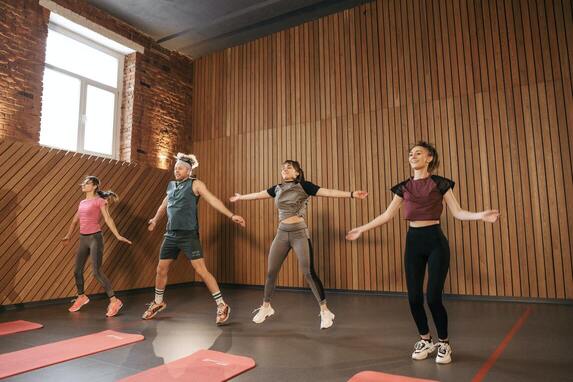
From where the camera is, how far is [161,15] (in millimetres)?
6902

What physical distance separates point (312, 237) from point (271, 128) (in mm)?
2119

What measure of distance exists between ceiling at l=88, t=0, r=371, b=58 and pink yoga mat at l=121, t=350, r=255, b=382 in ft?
18.7

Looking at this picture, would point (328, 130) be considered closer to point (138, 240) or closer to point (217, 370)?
point (138, 240)

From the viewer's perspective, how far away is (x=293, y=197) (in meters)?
4.09

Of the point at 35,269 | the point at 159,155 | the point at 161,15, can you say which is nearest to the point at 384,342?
the point at 35,269

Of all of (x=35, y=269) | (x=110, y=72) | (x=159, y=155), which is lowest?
(x=35, y=269)

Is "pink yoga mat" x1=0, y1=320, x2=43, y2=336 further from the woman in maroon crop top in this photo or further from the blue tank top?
the woman in maroon crop top

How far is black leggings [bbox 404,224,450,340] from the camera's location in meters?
2.75

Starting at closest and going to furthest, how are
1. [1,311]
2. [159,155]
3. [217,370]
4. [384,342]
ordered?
1. [217,370]
2. [384,342]
3. [1,311]
4. [159,155]

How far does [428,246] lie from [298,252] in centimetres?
150

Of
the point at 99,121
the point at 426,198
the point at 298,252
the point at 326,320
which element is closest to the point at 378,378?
the point at 426,198

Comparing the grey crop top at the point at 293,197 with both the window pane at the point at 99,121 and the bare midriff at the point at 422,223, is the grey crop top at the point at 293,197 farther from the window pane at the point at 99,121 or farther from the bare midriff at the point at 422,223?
the window pane at the point at 99,121

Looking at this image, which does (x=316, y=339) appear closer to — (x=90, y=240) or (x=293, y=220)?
(x=293, y=220)

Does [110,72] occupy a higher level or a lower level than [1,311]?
higher
